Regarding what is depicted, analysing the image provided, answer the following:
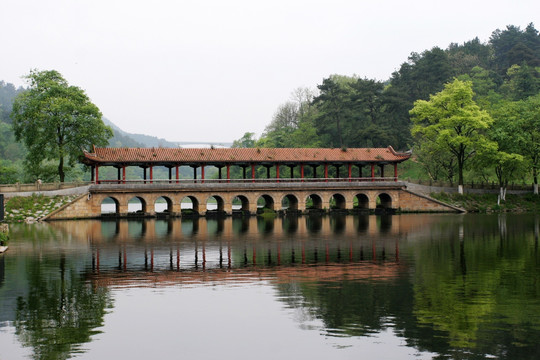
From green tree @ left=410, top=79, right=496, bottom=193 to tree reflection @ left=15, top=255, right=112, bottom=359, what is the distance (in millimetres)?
52694

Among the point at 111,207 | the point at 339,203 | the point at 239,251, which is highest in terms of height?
the point at 339,203

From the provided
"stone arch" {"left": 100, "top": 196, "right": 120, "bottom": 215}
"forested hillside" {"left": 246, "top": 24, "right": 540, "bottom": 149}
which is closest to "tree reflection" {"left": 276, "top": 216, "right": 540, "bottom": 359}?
"stone arch" {"left": 100, "top": 196, "right": 120, "bottom": 215}

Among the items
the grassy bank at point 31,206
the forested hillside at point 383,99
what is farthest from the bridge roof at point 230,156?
the forested hillside at point 383,99

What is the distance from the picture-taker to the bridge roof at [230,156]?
61.5 m

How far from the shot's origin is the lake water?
551 inches

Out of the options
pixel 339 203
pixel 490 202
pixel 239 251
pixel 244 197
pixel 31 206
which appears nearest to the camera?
pixel 239 251

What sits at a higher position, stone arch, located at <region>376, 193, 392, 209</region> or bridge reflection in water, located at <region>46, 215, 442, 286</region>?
stone arch, located at <region>376, 193, 392, 209</region>

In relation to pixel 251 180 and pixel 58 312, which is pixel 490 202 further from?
pixel 58 312

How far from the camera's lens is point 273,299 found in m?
19.1

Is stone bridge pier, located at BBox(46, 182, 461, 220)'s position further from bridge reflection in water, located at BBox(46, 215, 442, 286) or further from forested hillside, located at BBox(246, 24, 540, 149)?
forested hillside, located at BBox(246, 24, 540, 149)

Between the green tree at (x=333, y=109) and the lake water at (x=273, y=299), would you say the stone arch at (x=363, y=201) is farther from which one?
the lake water at (x=273, y=299)

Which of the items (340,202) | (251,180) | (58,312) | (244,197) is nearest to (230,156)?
(251,180)

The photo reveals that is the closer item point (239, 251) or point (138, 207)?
point (239, 251)

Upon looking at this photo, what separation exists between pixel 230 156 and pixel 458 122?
26.5 meters
